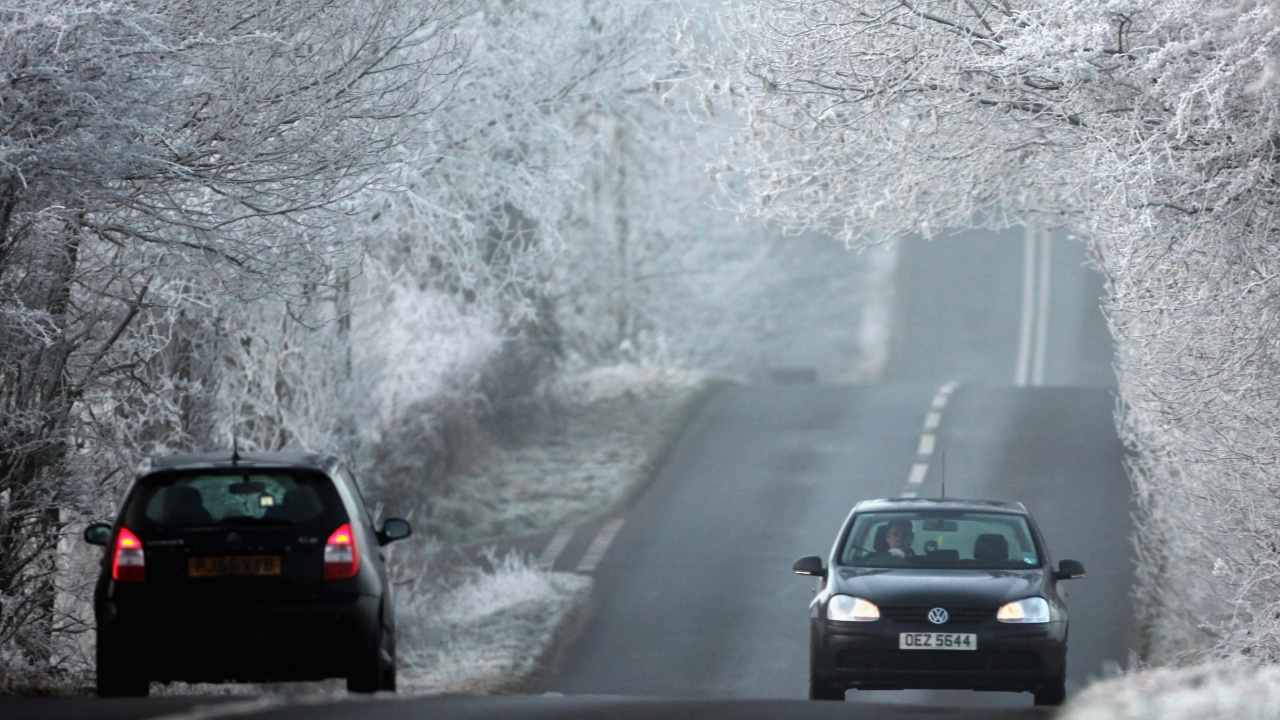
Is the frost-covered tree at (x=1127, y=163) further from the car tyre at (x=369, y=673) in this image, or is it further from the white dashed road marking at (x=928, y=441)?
the white dashed road marking at (x=928, y=441)

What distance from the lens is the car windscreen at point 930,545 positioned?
13.4 m

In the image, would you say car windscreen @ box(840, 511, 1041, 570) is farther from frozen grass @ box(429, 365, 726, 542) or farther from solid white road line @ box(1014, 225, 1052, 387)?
solid white road line @ box(1014, 225, 1052, 387)

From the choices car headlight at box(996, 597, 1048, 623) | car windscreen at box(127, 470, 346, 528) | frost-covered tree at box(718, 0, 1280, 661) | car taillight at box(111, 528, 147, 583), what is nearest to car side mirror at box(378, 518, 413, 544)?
car windscreen at box(127, 470, 346, 528)

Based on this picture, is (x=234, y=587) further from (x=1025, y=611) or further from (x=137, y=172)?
(x=1025, y=611)

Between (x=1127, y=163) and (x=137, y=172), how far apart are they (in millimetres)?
6331

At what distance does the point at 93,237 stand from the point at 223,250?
8.27ft

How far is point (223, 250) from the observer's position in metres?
13.4

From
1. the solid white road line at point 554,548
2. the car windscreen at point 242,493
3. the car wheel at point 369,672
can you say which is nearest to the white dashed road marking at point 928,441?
the solid white road line at point 554,548

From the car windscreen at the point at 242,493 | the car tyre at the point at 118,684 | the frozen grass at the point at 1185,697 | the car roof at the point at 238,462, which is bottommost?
the car tyre at the point at 118,684

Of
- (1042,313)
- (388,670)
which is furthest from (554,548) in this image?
(1042,313)

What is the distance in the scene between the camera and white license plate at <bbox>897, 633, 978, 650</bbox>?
488 inches

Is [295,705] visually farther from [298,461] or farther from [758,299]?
[758,299]

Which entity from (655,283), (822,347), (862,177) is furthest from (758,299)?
(862,177)

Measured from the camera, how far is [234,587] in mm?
Answer: 10461
